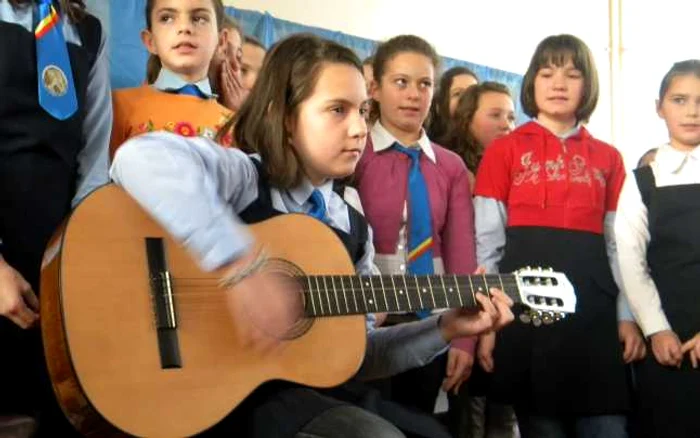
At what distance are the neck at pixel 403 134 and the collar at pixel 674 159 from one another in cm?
75

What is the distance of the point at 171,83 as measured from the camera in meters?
2.12

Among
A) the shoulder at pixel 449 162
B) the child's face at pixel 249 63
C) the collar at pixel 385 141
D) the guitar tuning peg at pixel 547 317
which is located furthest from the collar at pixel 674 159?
the child's face at pixel 249 63

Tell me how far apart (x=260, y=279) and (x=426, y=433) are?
1.65ft

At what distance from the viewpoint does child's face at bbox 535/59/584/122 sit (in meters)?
2.33

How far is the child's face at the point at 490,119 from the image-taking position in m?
2.96

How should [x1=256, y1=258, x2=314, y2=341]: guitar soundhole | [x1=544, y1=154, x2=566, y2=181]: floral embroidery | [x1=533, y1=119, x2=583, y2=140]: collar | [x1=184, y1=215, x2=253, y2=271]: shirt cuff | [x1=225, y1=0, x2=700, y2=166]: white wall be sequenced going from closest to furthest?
1. [x1=184, y1=215, x2=253, y2=271]: shirt cuff
2. [x1=256, y1=258, x2=314, y2=341]: guitar soundhole
3. [x1=544, y1=154, x2=566, y2=181]: floral embroidery
4. [x1=533, y1=119, x2=583, y2=140]: collar
5. [x1=225, y1=0, x2=700, y2=166]: white wall

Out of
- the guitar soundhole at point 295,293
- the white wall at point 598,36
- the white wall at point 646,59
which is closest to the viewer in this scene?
the guitar soundhole at point 295,293

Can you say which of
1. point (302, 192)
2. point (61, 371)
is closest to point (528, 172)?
point (302, 192)

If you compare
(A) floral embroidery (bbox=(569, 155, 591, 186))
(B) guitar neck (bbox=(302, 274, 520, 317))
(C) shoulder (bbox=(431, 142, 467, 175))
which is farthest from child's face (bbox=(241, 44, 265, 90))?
(B) guitar neck (bbox=(302, 274, 520, 317))

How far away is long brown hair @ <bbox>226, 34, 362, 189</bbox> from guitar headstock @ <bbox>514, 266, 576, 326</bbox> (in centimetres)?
58

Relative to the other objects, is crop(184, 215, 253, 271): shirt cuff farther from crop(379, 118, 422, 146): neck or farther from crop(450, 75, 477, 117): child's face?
crop(450, 75, 477, 117): child's face

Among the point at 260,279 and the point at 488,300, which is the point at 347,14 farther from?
the point at 260,279

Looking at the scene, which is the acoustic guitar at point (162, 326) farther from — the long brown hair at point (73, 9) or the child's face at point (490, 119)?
the child's face at point (490, 119)

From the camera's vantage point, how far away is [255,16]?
3314mm
